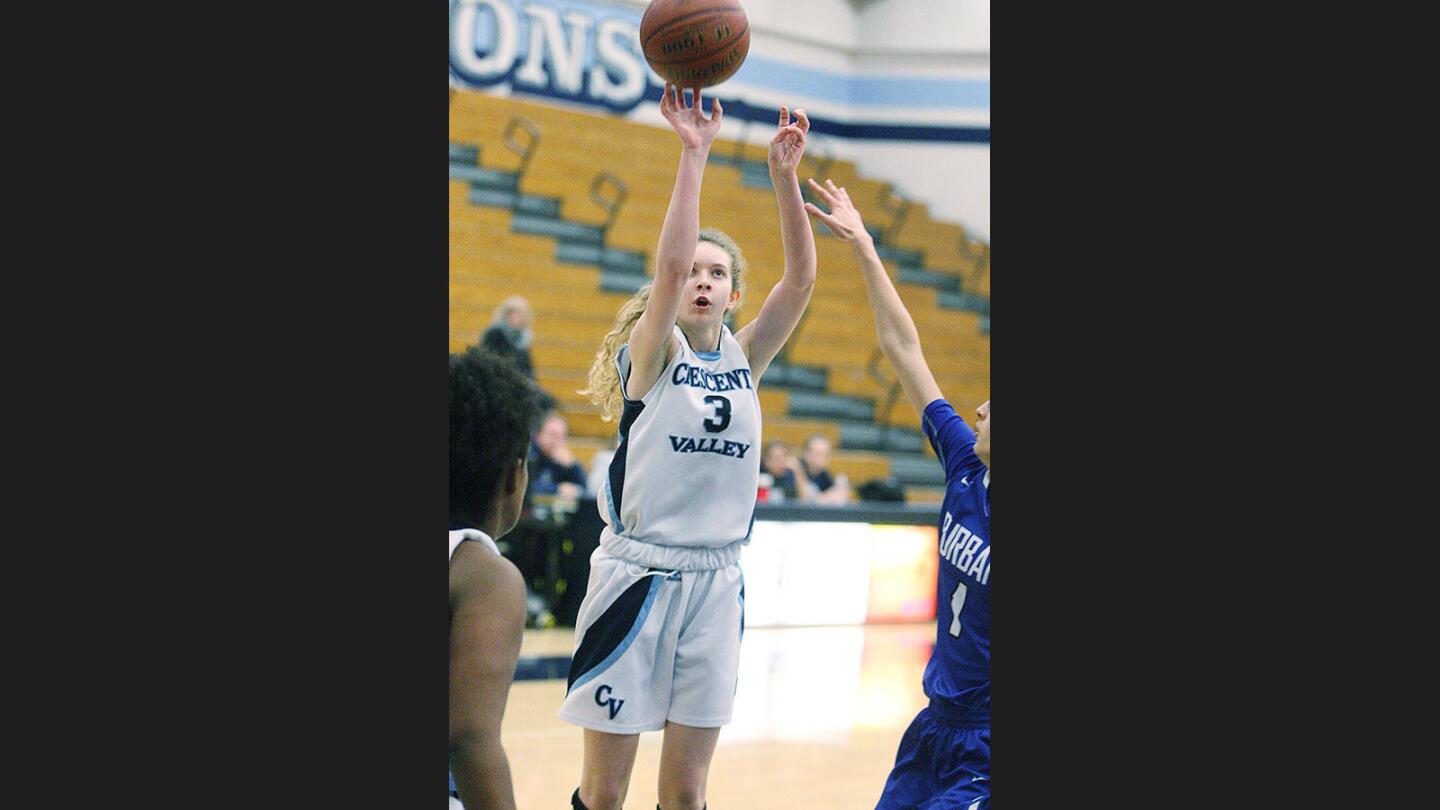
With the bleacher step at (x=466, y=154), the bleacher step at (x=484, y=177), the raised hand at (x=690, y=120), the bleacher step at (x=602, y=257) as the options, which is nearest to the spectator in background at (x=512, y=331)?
the bleacher step at (x=602, y=257)

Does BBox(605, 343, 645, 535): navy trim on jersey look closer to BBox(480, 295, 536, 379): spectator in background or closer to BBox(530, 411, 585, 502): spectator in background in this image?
BBox(480, 295, 536, 379): spectator in background

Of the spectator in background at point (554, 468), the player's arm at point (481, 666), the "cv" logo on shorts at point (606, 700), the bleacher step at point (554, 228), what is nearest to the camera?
the player's arm at point (481, 666)

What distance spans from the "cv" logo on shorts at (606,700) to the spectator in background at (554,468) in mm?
5390

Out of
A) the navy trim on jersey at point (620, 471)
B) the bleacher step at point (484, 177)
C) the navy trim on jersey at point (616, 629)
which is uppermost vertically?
the bleacher step at point (484, 177)

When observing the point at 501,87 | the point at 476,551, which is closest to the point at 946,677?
the point at 476,551

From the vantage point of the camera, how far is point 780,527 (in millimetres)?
9570

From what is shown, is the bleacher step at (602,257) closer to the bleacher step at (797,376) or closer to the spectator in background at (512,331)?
the bleacher step at (797,376)

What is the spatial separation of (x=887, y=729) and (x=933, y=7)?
10.9 m

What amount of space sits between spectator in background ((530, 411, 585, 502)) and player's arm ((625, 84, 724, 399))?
213 inches

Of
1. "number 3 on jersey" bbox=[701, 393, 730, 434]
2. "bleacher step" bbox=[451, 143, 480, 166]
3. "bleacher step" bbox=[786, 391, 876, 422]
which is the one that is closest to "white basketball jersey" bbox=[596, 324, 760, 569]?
"number 3 on jersey" bbox=[701, 393, 730, 434]

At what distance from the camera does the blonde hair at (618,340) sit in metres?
3.79

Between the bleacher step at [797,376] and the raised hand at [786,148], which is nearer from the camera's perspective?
the raised hand at [786,148]

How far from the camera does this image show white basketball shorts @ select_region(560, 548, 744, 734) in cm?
347

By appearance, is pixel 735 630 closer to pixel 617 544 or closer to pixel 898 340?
pixel 617 544
